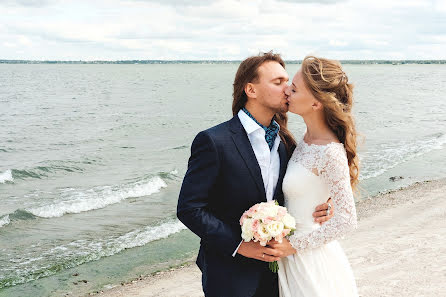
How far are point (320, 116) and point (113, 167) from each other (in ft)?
55.3

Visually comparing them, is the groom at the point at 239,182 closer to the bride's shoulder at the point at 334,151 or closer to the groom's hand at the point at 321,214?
the groom's hand at the point at 321,214

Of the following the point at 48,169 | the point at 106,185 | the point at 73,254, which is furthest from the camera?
the point at 48,169

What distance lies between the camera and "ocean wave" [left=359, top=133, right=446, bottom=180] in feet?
60.4

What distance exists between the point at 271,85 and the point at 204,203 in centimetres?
94

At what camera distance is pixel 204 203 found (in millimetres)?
3346

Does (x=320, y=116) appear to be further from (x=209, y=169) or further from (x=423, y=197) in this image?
(x=423, y=197)

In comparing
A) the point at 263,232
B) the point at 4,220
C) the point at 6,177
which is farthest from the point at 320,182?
the point at 6,177

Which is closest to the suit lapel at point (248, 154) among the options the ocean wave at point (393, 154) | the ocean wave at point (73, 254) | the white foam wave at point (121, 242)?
the ocean wave at point (73, 254)

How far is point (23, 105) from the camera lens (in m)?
47.0

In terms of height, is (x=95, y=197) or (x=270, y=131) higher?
(x=270, y=131)

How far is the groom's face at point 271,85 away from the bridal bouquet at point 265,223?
0.71 m

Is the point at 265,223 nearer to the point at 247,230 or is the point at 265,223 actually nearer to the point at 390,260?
the point at 247,230

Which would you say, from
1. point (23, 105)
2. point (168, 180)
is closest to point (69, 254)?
point (168, 180)

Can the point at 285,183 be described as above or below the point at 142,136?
above
